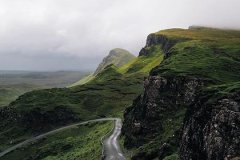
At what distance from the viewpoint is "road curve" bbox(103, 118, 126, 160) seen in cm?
12459

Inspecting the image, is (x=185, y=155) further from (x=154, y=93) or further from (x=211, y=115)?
(x=154, y=93)

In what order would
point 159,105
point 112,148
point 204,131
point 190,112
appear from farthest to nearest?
point 112,148 < point 159,105 < point 190,112 < point 204,131

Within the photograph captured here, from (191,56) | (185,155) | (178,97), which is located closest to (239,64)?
(191,56)

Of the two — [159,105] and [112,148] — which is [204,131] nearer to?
[159,105]

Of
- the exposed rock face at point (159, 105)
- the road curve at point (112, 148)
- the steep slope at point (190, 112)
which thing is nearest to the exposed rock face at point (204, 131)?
the steep slope at point (190, 112)

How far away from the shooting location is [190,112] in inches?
3418

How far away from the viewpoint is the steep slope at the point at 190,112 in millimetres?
72438

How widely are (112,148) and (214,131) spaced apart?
70.9 m

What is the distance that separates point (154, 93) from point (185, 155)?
58.1 meters

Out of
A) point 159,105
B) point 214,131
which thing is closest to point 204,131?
point 214,131

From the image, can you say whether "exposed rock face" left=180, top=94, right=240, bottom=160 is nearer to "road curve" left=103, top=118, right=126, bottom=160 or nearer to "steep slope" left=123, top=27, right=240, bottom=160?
"steep slope" left=123, top=27, right=240, bottom=160

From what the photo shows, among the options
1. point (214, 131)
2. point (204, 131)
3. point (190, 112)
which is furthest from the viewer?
point (190, 112)

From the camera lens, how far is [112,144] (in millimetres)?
148125

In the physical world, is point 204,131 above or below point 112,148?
above
